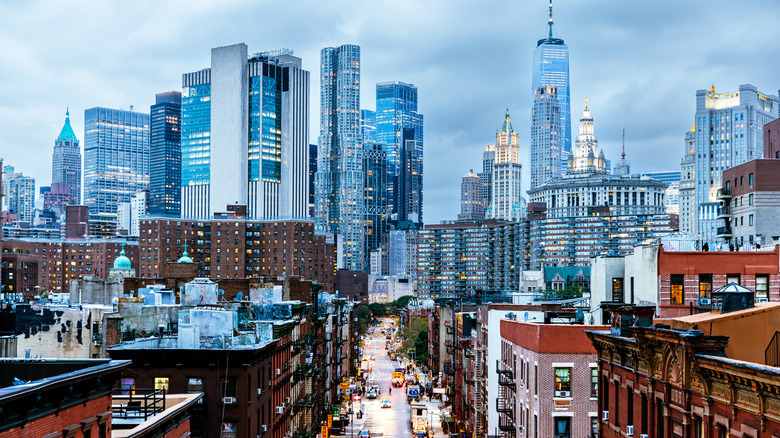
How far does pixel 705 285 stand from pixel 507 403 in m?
23.8

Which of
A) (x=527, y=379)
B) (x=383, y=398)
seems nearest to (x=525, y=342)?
(x=527, y=379)

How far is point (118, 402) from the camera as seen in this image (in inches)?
1449

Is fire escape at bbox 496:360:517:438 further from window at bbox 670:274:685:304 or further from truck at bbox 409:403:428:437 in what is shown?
truck at bbox 409:403:428:437

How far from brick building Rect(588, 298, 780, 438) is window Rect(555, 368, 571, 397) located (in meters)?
7.54

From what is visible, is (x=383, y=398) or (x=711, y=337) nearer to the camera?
(x=711, y=337)

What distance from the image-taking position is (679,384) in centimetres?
2717

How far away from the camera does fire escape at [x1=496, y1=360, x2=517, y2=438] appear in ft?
189

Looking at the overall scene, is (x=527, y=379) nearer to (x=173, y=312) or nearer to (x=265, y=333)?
(x=265, y=333)

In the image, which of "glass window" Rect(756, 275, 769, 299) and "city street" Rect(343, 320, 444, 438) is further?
"city street" Rect(343, 320, 444, 438)

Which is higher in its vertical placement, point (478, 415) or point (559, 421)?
point (559, 421)

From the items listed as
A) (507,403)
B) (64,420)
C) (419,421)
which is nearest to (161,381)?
(64,420)

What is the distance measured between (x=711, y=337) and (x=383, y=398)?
136 m

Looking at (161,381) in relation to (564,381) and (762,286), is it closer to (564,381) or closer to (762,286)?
(564,381)

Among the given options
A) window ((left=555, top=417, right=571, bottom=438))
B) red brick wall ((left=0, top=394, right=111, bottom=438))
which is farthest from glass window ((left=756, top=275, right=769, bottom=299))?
red brick wall ((left=0, top=394, right=111, bottom=438))
